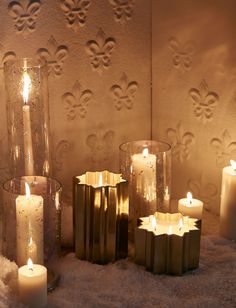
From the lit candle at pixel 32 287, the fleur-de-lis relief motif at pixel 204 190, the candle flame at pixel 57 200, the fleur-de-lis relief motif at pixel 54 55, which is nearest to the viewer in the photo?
the lit candle at pixel 32 287

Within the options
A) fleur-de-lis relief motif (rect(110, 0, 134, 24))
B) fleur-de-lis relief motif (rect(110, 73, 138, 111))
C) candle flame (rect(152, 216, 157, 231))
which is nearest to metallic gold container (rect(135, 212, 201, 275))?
candle flame (rect(152, 216, 157, 231))

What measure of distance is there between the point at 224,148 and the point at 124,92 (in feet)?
1.03

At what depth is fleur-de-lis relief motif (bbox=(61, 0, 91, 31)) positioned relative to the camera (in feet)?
4.65

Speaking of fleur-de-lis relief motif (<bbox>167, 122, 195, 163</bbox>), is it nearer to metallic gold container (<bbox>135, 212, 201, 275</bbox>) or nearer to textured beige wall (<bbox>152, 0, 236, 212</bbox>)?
textured beige wall (<bbox>152, 0, 236, 212</bbox>)

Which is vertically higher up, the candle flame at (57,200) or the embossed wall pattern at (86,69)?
the embossed wall pattern at (86,69)

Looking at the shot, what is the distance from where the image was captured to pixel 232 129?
4.70 feet

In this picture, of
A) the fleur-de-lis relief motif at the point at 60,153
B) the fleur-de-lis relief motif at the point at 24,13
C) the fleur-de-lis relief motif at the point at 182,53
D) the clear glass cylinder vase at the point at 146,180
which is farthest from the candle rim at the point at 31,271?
the fleur-de-lis relief motif at the point at 182,53

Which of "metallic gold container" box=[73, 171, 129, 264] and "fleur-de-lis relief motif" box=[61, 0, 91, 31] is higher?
"fleur-de-lis relief motif" box=[61, 0, 91, 31]

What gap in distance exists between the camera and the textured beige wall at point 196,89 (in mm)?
A: 1409

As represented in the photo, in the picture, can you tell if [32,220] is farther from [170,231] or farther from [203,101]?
[203,101]

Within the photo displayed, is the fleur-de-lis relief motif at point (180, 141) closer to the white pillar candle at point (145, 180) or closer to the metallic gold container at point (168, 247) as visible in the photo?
the white pillar candle at point (145, 180)

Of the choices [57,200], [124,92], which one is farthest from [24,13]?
[57,200]

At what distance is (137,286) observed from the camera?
3.77 feet

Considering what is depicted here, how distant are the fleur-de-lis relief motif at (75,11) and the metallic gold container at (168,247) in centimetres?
53
